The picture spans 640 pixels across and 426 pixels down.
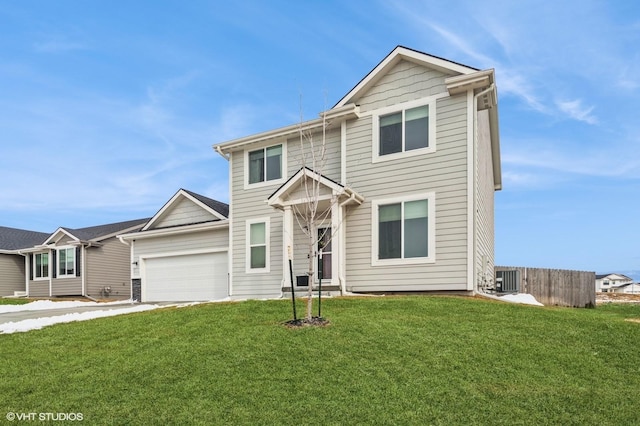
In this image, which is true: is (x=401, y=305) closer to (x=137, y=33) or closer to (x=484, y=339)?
(x=484, y=339)

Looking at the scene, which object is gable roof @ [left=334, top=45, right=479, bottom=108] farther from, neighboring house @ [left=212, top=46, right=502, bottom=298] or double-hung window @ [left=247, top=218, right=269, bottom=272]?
double-hung window @ [left=247, top=218, right=269, bottom=272]

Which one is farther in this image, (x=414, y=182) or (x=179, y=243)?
(x=179, y=243)

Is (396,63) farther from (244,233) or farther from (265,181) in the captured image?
(244,233)

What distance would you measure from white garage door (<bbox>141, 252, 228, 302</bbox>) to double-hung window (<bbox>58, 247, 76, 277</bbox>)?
882cm

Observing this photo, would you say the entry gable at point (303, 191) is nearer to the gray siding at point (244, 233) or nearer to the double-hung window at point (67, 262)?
the gray siding at point (244, 233)

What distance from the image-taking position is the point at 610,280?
81.6 m

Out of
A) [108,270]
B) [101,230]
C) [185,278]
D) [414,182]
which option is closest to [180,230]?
[185,278]

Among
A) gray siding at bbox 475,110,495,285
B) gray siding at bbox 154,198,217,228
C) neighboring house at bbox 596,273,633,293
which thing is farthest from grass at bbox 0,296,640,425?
neighboring house at bbox 596,273,633,293

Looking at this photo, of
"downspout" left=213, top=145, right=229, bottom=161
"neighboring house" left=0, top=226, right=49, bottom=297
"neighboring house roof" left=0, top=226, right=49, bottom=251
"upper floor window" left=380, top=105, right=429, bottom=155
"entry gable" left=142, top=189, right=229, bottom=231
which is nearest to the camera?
"upper floor window" left=380, top=105, right=429, bottom=155

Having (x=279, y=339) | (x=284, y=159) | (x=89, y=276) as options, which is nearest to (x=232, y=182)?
(x=284, y=159)

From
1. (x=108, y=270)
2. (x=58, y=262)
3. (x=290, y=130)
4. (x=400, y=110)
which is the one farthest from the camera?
(x=108, y=270)

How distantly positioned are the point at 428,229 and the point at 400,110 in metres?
3.62

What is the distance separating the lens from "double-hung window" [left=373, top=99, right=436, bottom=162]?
39.9ft

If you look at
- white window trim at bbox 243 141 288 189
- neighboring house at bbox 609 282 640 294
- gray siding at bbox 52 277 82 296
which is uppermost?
white window trim at bbox 243 141 288 189
